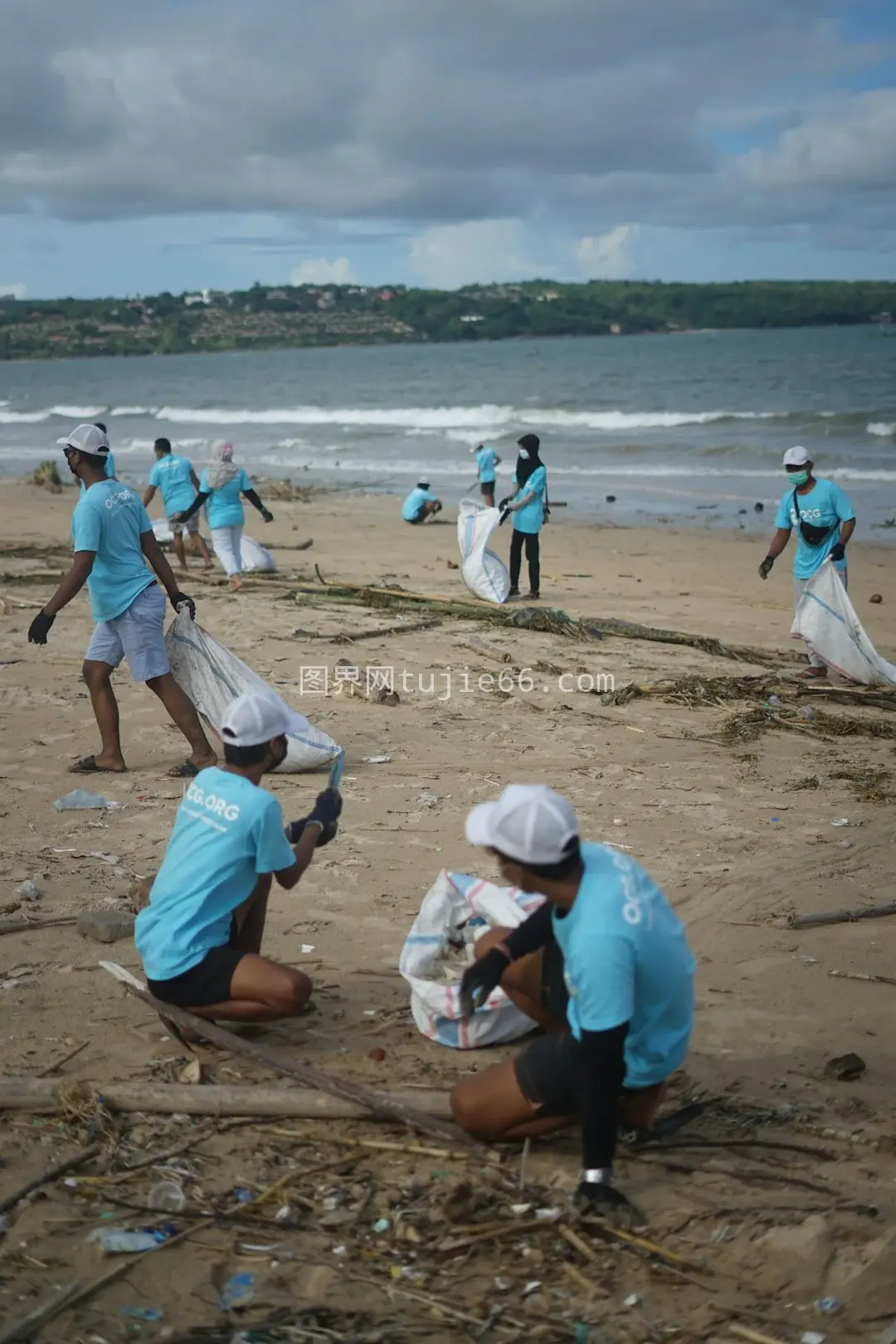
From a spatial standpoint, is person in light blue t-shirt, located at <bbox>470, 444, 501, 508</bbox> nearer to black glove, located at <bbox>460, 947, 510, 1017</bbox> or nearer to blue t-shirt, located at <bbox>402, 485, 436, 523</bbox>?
blue t-shirt, located at <bbox>402, 485, 436, 523</bbox>

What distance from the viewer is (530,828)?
3180 mm

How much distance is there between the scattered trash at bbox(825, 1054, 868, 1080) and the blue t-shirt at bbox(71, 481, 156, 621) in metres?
4.22

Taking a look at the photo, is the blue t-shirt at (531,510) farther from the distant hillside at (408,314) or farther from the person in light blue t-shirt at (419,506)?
the distant hillside at (408,314)

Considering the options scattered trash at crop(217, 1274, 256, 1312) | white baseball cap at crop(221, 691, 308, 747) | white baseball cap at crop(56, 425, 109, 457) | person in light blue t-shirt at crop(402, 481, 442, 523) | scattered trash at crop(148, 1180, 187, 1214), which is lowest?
scattered trash at crop(217, 1274, 256, 1312)

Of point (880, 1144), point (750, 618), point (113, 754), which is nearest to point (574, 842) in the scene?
point (880, 1144)

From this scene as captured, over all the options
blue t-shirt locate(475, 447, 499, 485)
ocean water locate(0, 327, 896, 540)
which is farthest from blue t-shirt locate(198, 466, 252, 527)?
ocean water locate(0, 327, 896, 540)

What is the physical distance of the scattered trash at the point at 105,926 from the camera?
497cm

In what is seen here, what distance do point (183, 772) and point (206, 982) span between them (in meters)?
3.00

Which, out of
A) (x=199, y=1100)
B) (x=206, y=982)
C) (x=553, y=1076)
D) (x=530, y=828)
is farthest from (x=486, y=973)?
(x=206, y=982)

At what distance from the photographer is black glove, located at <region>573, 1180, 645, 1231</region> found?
10.6 feet

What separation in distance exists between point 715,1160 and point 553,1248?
1.98 ft

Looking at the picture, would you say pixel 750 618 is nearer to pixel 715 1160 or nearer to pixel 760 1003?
pixel 760 1003

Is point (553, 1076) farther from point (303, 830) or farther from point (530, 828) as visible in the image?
point (303, 830)

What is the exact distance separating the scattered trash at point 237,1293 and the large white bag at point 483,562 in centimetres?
905
